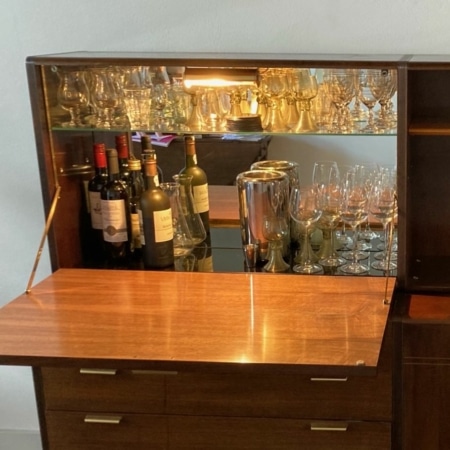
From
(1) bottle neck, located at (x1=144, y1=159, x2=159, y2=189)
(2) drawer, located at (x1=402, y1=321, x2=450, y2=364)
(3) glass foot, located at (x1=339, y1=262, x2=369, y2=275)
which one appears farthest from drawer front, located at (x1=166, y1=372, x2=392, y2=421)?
(1) bottle neck, located at (x1=144, y1=159, x2=159, y2=189)

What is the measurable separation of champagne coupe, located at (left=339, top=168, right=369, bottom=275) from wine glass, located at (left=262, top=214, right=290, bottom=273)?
16cm

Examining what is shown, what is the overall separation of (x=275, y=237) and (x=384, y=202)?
0.30 meters

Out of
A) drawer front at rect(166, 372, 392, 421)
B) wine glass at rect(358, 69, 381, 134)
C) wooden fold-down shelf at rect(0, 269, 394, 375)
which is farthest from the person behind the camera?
wine glass at rect(358, 69, 381, 134)

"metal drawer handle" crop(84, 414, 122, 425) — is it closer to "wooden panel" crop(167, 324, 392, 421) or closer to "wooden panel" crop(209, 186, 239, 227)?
"wooden panel" crop(167, 324, 392, 421)

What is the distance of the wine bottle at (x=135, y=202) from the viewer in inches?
85.3

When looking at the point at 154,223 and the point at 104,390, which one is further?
the point at 154,223

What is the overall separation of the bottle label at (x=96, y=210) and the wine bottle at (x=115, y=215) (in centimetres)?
4

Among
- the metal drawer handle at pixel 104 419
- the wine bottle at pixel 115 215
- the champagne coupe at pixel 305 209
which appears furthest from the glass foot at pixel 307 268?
the metal drawer handle at pixel 104 419

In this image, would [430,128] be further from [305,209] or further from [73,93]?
[73,93]

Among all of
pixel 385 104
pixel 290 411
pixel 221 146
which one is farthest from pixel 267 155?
pixel 290 411

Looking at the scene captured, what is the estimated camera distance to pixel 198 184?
2.23 metres

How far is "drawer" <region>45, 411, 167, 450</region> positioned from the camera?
1.82 m

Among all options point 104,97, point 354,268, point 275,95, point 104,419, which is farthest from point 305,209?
point 104,419

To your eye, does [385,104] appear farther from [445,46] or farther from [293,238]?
[293,238]
